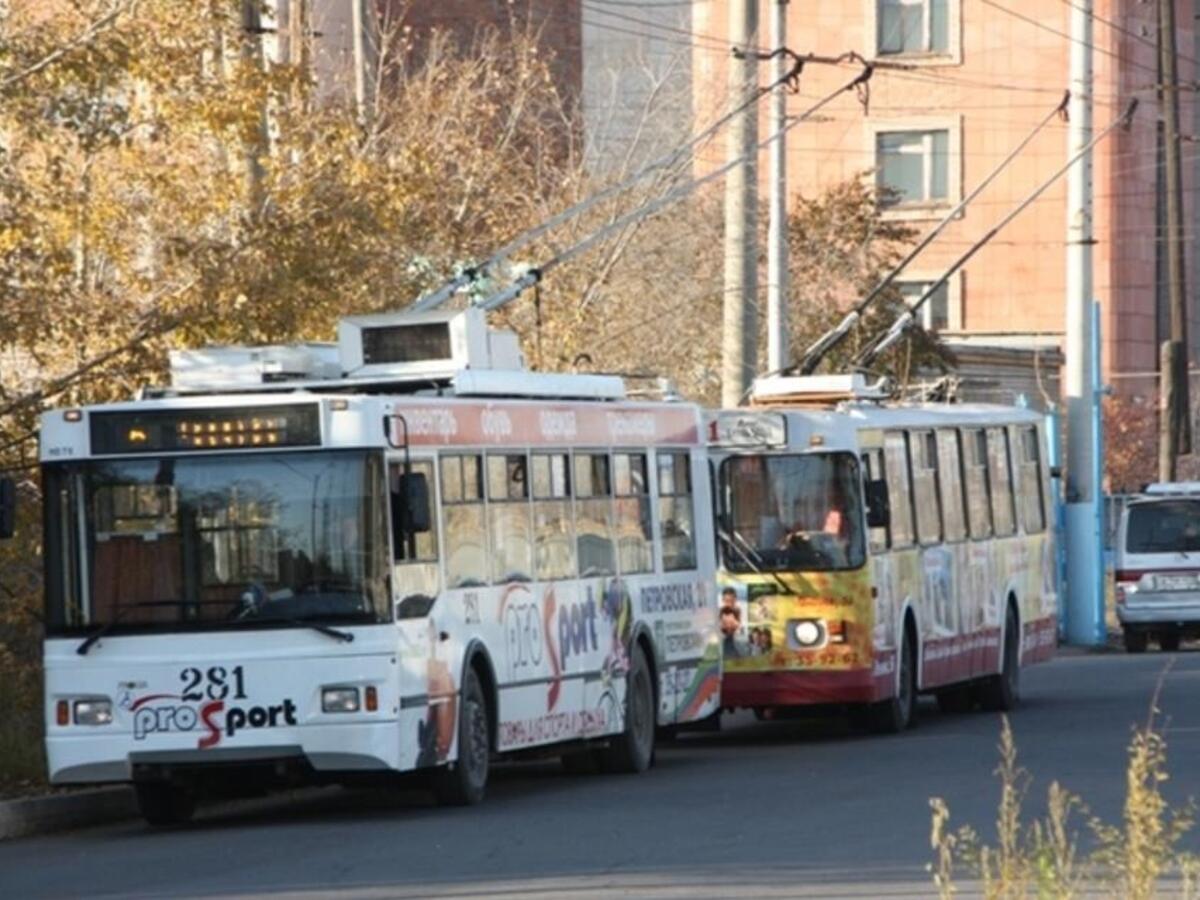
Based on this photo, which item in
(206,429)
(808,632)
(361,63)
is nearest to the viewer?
(206,429)

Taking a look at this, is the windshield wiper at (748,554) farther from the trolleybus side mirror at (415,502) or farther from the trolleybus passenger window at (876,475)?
the trolleybus side mirror at (415,502)

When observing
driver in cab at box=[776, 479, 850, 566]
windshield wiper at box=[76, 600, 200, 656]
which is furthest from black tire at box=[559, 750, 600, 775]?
windshield wiper at box=[76, 600, 200, 656]

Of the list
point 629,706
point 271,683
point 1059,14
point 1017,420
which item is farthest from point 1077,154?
point 1059,14

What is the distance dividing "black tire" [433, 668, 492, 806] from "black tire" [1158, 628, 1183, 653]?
22.4 m

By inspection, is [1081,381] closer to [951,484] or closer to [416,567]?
[951,484]

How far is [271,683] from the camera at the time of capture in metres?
16.8

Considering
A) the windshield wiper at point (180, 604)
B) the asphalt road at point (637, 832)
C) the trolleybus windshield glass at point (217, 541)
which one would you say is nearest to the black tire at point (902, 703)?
the asphalt road at point (637, 832)

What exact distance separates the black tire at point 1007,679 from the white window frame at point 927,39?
121ft

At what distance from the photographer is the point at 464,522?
18.2 meters

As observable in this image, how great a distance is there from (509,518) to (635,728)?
2402 millimetres

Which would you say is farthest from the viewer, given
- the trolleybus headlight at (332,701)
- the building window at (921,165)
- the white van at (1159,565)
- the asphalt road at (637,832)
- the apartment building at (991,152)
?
the building window at (921,165)

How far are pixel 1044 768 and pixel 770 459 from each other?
191 inches

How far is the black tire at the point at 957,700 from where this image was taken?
28250 millimetres

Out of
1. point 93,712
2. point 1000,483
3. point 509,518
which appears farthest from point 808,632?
point 93,712
